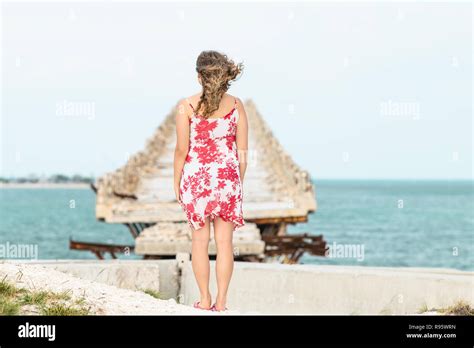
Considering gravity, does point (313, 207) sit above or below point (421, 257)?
above

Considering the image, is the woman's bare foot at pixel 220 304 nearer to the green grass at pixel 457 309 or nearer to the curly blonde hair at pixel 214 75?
the curly blonde hair at pixel 214 75

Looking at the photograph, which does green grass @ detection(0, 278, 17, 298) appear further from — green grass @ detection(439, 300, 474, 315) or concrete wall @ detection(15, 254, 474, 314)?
green grass @ detection(439, 300, 474, 315)

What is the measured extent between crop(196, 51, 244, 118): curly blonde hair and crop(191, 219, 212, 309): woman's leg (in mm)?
931

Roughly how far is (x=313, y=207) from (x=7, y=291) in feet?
43.9

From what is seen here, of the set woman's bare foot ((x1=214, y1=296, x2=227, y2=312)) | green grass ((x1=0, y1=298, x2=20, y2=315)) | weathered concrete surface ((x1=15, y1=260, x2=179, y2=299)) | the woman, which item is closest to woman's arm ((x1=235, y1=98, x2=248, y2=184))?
the woman

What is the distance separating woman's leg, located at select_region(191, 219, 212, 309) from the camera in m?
7.82

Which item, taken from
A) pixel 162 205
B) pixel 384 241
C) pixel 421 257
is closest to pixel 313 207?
pixel 162 205

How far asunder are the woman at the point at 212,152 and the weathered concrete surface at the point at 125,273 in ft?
8.61

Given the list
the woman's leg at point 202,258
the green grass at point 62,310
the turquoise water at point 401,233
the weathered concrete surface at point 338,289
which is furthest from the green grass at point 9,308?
the turquoise water at point 401,233

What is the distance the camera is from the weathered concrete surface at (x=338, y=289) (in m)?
9.43

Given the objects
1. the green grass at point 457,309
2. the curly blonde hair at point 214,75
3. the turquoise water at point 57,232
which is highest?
the curly blonde hair at point 214,75
